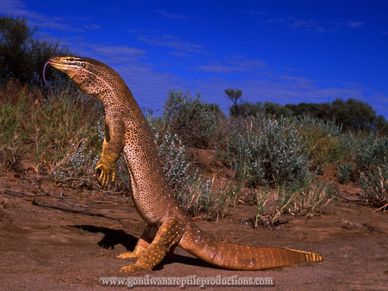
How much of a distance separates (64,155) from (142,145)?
4.29 m

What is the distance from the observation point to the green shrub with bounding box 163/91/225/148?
14.3 meters

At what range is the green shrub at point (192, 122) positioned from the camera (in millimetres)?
14312

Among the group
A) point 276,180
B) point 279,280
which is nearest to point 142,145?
point 279,280

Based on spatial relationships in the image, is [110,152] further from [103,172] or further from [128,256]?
[128,256]

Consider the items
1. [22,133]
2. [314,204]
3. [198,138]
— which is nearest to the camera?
[314,204]

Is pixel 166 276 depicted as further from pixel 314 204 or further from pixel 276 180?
pixel 276 180

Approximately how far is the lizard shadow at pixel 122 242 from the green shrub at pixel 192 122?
6881 mm

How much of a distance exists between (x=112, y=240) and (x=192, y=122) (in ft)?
25.4

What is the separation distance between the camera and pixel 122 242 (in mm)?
6793

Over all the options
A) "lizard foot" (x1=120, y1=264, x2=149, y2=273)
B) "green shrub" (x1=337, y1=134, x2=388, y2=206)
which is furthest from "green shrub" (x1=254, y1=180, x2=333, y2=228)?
"lizard foot" (x1=120, y1=264, x2=149, y2=273)

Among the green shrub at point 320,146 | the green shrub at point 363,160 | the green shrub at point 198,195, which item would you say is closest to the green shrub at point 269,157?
the green shrub at point 320,146

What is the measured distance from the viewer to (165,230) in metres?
5.57

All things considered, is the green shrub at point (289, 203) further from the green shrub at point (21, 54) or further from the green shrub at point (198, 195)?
the green shrub at point (21, 54)

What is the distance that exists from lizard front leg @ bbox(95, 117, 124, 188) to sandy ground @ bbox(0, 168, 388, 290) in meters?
0.82
